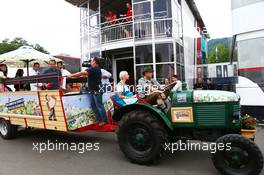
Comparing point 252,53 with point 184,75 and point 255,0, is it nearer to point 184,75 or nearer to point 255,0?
point 255,0

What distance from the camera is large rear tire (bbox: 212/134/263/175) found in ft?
11.7

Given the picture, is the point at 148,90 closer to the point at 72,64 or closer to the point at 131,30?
the point at 131,30

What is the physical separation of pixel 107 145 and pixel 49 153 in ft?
4.51

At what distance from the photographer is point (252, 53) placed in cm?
785

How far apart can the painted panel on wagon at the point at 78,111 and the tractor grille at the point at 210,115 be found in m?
2.28

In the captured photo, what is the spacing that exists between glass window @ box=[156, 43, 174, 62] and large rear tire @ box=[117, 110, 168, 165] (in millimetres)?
7981

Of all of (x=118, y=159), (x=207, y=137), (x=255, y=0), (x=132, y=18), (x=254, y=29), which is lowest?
(x=118, y=159)

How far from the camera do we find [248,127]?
4.12m

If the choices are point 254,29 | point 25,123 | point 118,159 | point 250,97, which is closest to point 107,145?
point 118,159

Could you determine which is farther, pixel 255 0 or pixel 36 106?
pixel 255 0

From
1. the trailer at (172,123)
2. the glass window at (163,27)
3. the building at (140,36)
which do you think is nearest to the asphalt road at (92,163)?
the trailer at (172,123)

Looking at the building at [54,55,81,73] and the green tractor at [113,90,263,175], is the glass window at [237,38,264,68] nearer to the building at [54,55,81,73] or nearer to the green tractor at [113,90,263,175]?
the green tractor at [113,90,263,175]

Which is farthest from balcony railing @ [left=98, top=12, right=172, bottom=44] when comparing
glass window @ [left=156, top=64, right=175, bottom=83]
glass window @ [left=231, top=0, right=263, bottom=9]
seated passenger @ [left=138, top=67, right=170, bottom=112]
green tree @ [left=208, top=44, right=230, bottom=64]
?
green tree @ [left=208, top=44, right=230, bottom=64]

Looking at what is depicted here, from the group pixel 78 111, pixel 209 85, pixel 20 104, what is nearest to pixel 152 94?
pixel 78 111
